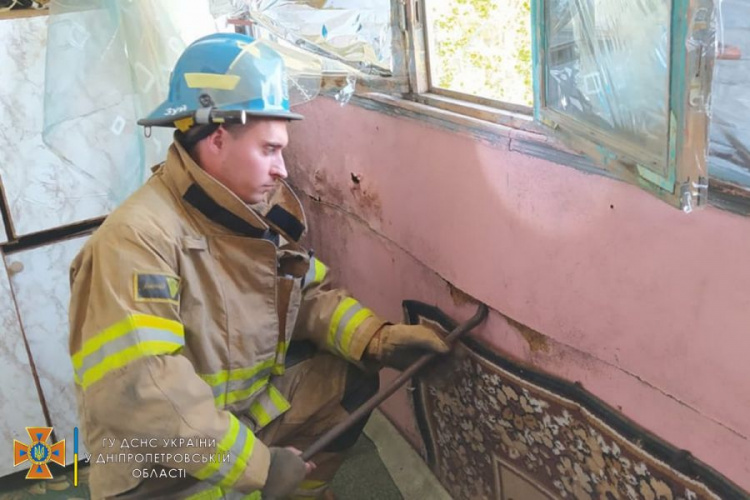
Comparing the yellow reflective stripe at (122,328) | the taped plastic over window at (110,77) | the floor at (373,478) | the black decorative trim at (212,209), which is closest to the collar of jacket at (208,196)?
the black decorative trim at (212,209)

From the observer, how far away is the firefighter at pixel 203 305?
1.21 meters

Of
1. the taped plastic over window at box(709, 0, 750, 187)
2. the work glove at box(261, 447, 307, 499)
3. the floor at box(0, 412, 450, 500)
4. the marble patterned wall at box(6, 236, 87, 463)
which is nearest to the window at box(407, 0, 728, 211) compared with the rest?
the taped plastic over window at box(709, 0, 750, 187)

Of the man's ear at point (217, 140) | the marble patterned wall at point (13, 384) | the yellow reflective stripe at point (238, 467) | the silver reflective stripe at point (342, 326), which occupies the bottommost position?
the marble patterned wall at point (13, 384)

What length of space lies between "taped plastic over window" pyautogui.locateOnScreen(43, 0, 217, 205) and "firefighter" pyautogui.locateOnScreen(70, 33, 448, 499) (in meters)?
0.62

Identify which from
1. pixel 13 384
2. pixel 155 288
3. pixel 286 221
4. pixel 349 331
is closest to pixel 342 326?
pixel 349 331

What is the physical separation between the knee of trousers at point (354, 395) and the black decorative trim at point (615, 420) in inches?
8.9

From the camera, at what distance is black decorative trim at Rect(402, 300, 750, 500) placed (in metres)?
1.04

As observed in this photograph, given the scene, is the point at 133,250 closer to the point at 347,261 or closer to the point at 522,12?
the point at 522,12

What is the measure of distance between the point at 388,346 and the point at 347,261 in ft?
1.95

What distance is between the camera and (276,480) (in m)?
1.33

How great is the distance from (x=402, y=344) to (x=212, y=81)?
0.73 metres

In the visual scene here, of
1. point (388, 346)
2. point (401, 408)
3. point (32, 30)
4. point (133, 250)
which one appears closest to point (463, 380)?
point (388, 346)

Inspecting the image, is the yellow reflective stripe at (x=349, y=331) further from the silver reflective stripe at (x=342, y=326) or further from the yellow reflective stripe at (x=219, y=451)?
the yellow reflective stripe at (x=219, y=451)

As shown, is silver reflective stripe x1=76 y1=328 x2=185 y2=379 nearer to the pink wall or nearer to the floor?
the pink wall
